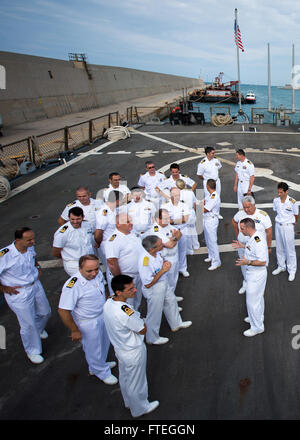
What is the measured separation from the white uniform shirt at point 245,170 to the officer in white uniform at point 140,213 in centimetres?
396

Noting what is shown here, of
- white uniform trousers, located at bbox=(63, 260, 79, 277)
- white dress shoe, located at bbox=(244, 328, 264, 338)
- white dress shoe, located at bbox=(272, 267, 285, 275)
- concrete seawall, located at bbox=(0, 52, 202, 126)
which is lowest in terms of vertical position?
white dress shoe, located at bbox=(244, 328, 264, 338)

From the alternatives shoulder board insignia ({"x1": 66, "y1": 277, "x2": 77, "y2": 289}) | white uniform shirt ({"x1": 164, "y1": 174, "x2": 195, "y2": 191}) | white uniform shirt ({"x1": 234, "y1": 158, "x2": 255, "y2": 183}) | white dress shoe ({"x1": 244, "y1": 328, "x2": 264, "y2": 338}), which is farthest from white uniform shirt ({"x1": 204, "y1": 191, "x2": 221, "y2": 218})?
shoulder board insignia ({"x1": 66, "y1": 277, "x2": 77, "y2": 289})

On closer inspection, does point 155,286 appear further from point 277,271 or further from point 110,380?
point 277,271

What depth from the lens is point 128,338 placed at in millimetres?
3604

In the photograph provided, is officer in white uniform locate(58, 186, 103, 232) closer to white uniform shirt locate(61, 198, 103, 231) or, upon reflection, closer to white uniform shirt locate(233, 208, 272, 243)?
white uniform shirt locate(61, 198, 103, 231)

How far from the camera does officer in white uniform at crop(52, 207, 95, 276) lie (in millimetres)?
5297

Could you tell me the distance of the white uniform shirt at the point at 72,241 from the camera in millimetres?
5293

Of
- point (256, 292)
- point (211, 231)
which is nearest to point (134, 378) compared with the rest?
point (256, 292)

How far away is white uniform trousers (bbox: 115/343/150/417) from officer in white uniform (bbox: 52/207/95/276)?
2159 millimetres

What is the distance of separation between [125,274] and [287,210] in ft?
11.9

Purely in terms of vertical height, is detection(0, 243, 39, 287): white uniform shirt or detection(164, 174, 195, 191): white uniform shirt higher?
detection(164, 174, 195, 191): white uniform shirt

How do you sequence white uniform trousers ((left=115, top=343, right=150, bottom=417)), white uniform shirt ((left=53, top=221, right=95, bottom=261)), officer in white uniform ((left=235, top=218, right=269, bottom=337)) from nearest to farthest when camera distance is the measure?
white uniform trousers ((left=115, top=343, right=150, bottom=417)) → officer in white uniform ((left=235, top=218, right=269, bottom=337)) → white uniform shirt ((left=53, top=221, right=95, bottom=261))

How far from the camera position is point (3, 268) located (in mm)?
4594
